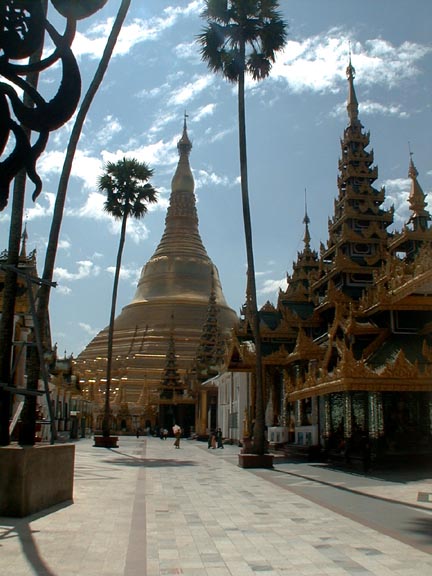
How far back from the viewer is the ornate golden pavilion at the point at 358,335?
819 inches

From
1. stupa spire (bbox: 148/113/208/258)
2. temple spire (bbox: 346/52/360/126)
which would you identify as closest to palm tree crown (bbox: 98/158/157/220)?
temple spire (bbox: 346/52/360/126)

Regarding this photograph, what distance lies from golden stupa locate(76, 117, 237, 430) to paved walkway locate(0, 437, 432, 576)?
38890 millimetres

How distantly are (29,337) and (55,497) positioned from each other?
2337cm

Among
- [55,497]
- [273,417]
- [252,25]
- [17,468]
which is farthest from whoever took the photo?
[273,417]

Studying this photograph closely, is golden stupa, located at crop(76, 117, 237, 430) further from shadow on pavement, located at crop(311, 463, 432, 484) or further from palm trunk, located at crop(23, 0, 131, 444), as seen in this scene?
palm trunk, located at crop(23, 0, 131, 444)

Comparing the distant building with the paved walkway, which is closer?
the paved walkway

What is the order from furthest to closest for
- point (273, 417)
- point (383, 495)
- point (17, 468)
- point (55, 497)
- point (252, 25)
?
point (273, 417) < point (252, 25) < point (383, 495) < point (55, 497) < point (17, 468)

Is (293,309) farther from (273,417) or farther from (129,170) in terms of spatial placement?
(129,170)

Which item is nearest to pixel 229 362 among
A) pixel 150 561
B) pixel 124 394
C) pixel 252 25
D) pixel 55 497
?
pixel 252 25

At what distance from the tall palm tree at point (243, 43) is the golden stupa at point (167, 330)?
31.1 m

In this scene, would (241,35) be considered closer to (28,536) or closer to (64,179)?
(64,179)

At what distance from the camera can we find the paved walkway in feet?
22.6

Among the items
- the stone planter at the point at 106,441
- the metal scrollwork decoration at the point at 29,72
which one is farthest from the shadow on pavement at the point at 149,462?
the metal scrollwork decoration at the point at 29,72

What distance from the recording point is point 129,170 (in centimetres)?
3516
